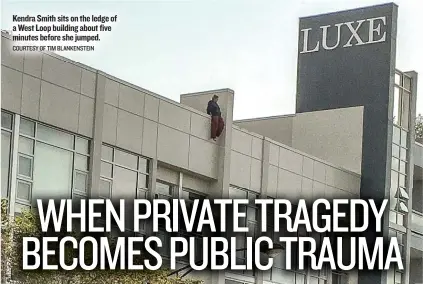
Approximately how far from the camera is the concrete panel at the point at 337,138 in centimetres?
4209

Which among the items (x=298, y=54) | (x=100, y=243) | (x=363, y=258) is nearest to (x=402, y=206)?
(x=298, y=54)

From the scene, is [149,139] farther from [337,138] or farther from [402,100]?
[402,100]

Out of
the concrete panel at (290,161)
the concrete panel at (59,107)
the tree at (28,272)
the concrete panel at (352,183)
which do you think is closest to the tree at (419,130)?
the concrete panel at (352,183)

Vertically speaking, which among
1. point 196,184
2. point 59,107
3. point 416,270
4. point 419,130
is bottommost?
point 416,270

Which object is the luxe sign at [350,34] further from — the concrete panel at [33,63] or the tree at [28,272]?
the tree at [28,272]

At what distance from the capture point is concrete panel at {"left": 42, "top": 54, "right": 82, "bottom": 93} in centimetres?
2767

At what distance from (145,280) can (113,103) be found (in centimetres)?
676

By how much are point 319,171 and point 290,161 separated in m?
1.77

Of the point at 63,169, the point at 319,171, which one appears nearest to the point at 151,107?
the point at 63,169

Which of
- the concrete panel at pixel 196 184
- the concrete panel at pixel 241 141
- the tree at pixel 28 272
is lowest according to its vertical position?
the tree at pixel 28 272

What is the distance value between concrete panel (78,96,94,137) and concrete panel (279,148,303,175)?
9.52 m

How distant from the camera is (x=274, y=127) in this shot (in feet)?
142

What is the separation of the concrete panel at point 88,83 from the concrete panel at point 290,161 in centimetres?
968

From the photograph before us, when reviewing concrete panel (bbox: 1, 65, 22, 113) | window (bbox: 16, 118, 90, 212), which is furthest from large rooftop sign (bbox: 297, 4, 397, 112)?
concrete panel (bbox: 1, 65, 22, 113)
